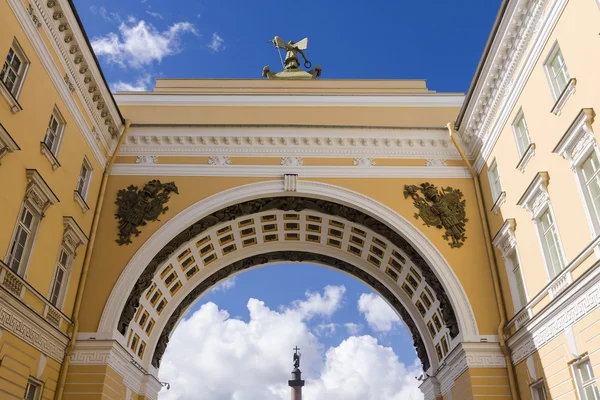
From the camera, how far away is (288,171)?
60.3ft

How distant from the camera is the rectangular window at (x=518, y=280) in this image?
14.7 metres

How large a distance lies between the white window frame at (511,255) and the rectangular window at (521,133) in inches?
78.6

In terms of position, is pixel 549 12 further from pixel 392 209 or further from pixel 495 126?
pixel 392 209

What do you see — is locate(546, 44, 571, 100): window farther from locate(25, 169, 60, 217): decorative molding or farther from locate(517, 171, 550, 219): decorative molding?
locate(25, 169, 60, 217): decorative molding

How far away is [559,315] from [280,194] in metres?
9.27

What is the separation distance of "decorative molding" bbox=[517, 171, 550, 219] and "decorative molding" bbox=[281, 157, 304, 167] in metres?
7.32

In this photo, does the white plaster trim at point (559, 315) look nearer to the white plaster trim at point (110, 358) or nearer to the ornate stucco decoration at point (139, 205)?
the white plaster trim at point (110, 358)

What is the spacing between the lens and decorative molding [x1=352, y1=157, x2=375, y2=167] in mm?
18547

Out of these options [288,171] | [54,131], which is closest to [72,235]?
→ [54,131]

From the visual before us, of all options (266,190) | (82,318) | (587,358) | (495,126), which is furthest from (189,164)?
(587,358)

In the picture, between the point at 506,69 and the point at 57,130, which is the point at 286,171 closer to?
the point at 57,130

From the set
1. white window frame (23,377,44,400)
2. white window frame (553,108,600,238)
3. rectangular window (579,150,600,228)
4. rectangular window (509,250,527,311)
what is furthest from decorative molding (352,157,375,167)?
white window frame (23,377,44,400)

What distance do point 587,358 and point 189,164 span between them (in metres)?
12.9

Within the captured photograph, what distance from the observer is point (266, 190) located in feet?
59.3
